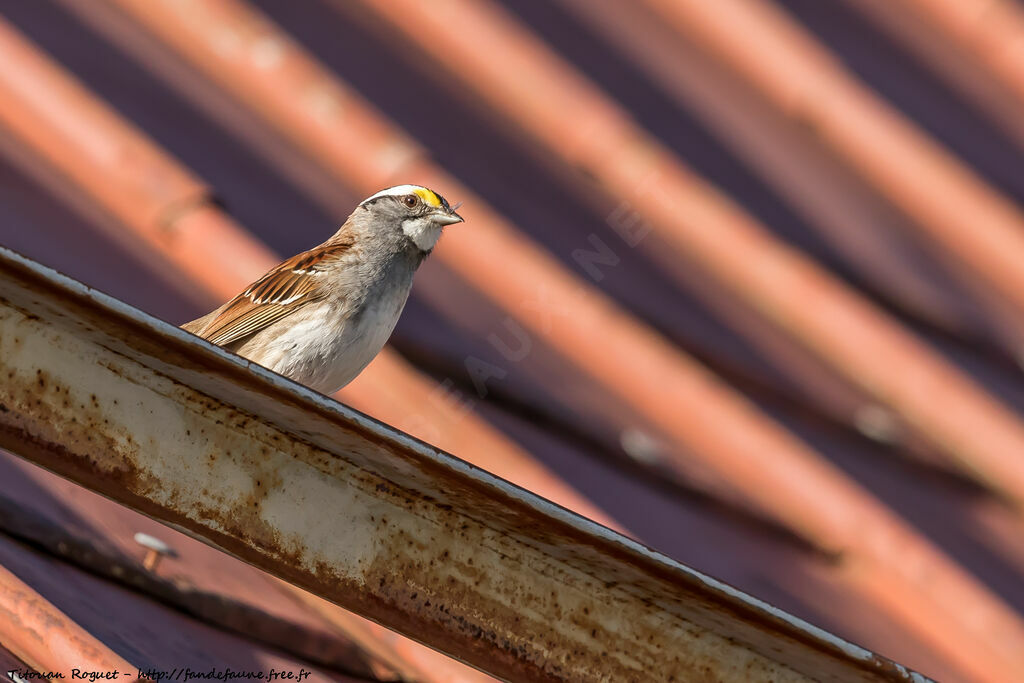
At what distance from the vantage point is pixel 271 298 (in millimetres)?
2693

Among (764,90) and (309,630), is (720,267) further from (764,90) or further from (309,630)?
(309,630)

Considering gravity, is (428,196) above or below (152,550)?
above

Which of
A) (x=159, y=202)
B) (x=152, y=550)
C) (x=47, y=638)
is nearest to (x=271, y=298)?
(x=159, y=202)

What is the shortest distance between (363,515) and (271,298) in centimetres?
151

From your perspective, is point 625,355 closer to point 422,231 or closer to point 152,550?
point 422,231

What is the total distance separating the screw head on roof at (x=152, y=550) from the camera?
1.96m

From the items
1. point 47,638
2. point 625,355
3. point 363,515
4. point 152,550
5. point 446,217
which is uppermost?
point 446,217

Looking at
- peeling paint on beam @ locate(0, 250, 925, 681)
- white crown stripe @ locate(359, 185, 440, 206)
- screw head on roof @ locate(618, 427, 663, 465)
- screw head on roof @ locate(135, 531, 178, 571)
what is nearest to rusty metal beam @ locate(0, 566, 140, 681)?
screw head on roof @ locate(135, 531, 178, 571)

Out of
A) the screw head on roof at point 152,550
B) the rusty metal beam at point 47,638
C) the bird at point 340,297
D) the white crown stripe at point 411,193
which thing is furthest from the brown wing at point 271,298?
the rusty metal beam at point 47,638

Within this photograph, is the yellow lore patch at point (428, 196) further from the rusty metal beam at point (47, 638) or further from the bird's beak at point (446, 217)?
the rusty metal beam at point (47, 638)

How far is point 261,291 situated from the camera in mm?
2635

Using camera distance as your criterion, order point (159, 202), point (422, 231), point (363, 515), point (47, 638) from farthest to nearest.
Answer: point (422, 231) < point (159, 202) < point (47, 638) < point (363, 515)

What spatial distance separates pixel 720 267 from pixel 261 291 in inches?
51.7

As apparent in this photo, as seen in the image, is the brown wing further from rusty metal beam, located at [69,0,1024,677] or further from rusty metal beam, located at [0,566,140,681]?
rusty metal beam, located at [0,566,140,681]
